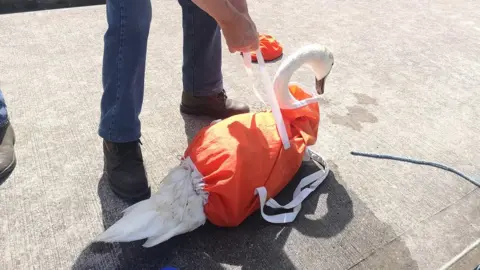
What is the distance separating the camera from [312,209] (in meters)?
A: 1.82

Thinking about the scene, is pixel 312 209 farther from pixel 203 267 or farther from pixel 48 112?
pixel 48 112

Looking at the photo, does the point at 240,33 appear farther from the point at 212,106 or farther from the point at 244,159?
the point at 212,106

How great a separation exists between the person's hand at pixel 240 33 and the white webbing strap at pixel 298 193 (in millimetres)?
529

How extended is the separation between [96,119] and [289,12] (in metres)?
2.03

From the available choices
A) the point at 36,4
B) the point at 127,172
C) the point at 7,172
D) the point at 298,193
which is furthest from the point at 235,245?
the point at 36,4

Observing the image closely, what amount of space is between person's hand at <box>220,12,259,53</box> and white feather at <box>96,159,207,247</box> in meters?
0.48

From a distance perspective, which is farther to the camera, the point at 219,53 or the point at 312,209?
the point at 219,53

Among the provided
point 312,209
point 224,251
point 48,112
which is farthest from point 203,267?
point 48,112

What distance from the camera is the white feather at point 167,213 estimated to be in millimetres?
1464

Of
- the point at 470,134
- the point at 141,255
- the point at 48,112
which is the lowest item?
the point at 48,112

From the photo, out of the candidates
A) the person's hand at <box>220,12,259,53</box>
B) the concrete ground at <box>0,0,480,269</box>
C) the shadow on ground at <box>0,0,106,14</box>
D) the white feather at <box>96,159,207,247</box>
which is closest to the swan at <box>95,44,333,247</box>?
the white feather at <box>96,159,207,247</box>

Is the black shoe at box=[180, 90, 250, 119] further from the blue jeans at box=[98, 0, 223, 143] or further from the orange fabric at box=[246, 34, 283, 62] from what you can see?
the orange fabric at box=[246, 34, 283, 62]

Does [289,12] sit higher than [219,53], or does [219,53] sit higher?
[219,53]

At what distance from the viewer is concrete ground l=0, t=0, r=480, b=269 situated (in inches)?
63.6
